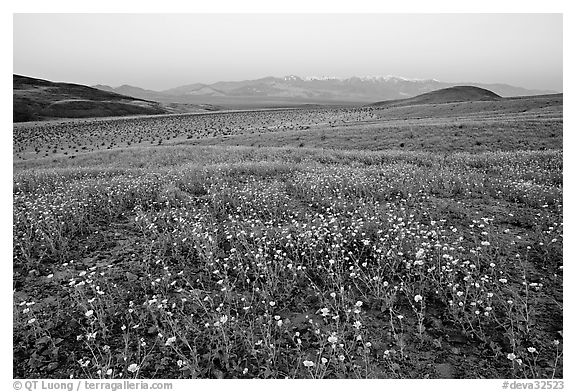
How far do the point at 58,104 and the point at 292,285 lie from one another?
122 metres

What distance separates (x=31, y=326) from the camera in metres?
5.15

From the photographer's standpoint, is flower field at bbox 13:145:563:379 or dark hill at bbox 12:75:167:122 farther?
dark hill at bbox 12:75:167:122

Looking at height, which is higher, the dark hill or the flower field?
the dark hill

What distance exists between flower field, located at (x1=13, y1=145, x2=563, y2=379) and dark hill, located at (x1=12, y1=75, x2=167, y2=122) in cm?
7714

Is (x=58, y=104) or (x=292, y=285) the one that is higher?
(x=58, y=104)

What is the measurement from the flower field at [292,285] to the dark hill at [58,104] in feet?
253

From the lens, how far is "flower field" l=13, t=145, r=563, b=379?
14.3 feet

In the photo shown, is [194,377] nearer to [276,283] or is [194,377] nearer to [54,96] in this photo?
[276,283]

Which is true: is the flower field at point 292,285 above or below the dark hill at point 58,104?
below

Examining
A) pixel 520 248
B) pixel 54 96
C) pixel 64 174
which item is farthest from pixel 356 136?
pixel 54 96

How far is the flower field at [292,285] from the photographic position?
4.37m

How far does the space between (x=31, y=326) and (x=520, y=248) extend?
27.1ft

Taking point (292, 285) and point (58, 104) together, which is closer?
point (292, 285)

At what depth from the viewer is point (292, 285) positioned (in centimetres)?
574
